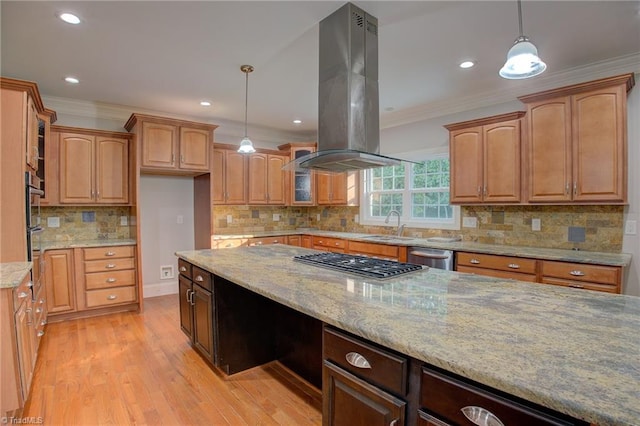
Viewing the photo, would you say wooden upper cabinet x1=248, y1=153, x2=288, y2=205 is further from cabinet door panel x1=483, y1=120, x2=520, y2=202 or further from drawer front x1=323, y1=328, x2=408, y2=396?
drawer front x1=323, y1=328, x2=408, y2=396

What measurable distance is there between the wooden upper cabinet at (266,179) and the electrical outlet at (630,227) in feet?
13.5

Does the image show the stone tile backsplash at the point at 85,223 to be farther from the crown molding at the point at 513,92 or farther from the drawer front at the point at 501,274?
the drawer front at the point at 501,274

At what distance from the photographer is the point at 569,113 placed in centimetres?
293

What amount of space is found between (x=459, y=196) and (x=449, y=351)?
311cm

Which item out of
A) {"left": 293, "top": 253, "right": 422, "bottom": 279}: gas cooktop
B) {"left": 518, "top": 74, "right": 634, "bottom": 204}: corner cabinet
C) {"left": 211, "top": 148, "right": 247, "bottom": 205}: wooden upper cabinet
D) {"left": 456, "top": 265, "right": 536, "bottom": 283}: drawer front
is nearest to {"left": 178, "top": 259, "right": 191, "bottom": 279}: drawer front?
{"left": 293, "top": 253, "right": 422, "bottom": 279}: gas cooktop

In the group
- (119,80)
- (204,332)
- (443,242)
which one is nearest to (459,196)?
(443,242)

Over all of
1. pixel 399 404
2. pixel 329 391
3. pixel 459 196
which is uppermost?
pixel 459 196

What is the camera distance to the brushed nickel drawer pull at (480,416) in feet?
2.87

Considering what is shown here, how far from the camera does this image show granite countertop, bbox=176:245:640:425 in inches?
30.4

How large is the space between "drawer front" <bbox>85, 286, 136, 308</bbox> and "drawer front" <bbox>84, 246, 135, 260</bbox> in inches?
15.6

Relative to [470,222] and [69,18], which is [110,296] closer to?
[69,18]

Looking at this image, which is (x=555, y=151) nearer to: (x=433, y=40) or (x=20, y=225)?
(x=433, y=40)

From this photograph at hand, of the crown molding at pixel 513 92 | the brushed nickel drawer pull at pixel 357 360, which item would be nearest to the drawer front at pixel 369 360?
the brushed nickel drawer pull at pixel 357 360

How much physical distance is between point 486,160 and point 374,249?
1621 millimetres
